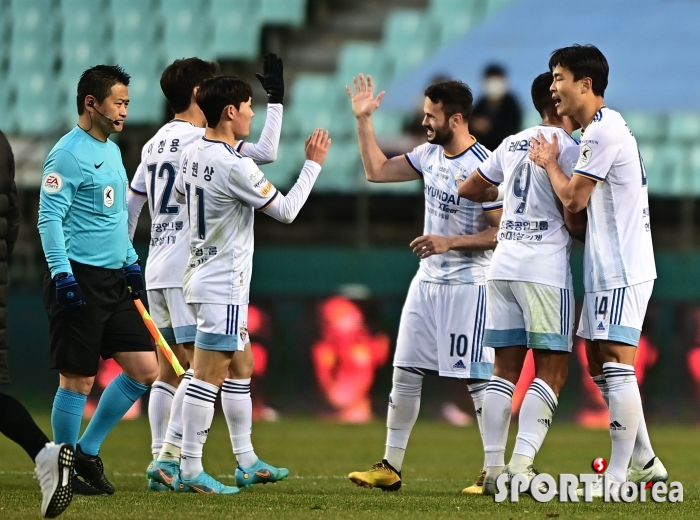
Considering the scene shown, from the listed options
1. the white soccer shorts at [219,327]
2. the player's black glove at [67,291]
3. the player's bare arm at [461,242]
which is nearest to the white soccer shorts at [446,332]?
the player's bare arm at [461,242]

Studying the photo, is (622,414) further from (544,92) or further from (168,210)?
(168,210)

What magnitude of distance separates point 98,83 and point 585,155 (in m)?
2.54

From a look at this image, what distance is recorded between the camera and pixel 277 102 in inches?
265

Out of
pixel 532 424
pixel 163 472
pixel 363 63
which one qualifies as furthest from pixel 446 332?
pixel 363 63

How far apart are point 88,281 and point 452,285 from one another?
2.07 meters

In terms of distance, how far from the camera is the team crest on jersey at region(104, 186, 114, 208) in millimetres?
6352

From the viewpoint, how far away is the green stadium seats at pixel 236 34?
1703 cm

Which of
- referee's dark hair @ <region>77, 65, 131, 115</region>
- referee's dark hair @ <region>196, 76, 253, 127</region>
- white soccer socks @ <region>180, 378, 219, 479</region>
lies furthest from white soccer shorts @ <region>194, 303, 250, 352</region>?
referee's dark hair @ <region>77, 65, 131, 115</region>

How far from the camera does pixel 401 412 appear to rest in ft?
22.8

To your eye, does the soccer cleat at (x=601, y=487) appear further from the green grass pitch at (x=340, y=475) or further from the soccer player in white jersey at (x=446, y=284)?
the soccer player in white jersey at (x=446, y=284)

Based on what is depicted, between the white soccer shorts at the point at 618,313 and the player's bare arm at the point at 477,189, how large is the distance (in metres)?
0.99

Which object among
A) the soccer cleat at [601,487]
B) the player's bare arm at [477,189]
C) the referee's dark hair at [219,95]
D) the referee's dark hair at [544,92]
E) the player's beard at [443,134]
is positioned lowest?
the soccer cleat at [601,487]

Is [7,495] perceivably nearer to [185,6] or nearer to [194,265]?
[194,265]

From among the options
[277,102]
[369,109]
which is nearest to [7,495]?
[277,102]
